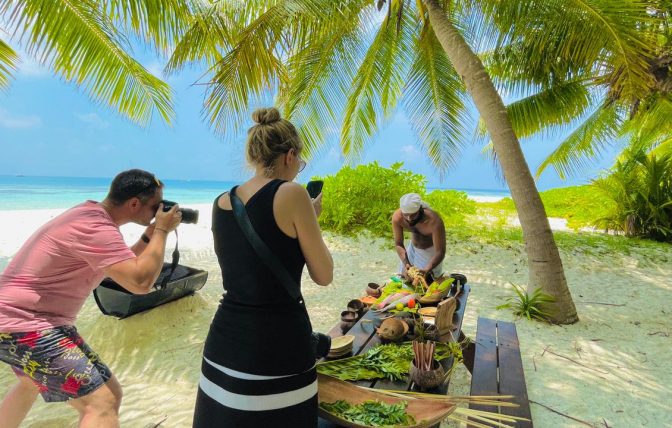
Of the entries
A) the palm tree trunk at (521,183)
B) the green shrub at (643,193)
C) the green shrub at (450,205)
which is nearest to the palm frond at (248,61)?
the palm tree trunk at (521,183)

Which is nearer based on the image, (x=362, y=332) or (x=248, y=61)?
(x=362, y=332)

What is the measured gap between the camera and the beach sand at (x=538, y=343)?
9.98 feet

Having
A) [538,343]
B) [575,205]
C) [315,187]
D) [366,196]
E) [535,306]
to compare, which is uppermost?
[575,205]

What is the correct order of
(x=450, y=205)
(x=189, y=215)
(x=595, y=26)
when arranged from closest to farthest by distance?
(x=189, y=215) → (x=595, y=26) → (x=450, y=205)

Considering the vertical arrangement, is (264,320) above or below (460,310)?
above

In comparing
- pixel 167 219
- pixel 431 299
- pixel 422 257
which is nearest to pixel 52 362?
pixel 167 219

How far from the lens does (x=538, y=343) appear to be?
4.25 meters

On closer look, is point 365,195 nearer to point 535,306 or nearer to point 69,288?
point 535,306

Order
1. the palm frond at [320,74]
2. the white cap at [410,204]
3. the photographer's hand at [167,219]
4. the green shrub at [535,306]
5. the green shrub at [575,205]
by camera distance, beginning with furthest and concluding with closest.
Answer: the green shrub at [575,205], the palm frond at [320,74], the green shrub at [535,306], the white cap at [410,204], the photographer's hand at [167,219]

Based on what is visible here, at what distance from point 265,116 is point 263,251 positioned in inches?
21.8

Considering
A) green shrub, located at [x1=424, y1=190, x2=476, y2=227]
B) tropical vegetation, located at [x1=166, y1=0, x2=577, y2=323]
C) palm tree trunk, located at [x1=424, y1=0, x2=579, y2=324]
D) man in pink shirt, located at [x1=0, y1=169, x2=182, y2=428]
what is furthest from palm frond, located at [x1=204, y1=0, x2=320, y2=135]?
green shrub, located at [x1=424, y1=190, x2=476, y2=227]

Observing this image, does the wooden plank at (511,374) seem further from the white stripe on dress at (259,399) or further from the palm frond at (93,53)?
the palm frond at (93,53)

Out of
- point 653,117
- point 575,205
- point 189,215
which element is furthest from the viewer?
point 575,205

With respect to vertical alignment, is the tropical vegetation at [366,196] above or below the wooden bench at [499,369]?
above
